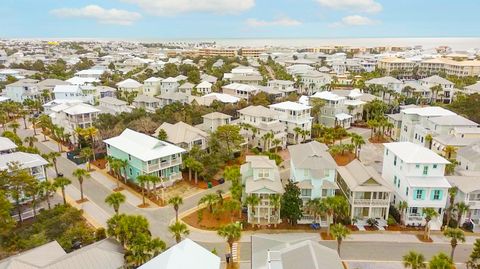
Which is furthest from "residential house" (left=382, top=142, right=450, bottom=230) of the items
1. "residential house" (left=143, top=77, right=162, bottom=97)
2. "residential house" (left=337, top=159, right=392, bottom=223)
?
"residential house" (left=143, top=77, right=162, bottom=97)

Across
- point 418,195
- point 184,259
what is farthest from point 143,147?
point 418,195

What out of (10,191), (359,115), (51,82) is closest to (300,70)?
(359,115)

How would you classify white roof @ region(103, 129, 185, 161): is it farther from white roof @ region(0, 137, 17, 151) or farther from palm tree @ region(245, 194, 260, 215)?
palm tree @ region(245, 194, 260, 215)

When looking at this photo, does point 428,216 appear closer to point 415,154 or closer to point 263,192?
point 415,154

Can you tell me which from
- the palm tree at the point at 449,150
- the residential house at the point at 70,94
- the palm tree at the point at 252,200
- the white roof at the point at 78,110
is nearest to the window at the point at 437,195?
the palm tree at the point at 449,150

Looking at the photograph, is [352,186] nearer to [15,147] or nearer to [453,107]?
[15,147]
